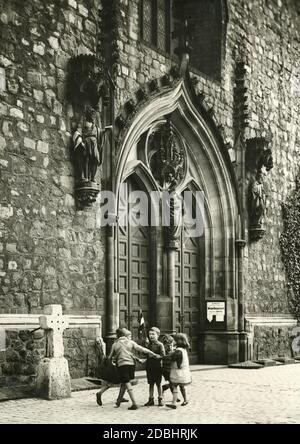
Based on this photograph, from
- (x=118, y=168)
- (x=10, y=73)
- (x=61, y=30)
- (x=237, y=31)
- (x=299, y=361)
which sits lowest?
(x=299, y=361)

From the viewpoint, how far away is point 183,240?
1530 centimetres

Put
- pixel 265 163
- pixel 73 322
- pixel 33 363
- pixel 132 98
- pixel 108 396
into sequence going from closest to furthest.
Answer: pixel 108 396 < pixel 33 363 < pixel 73 322 < pixel 132 98 < pixel 265 163

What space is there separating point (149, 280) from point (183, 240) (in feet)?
4.50

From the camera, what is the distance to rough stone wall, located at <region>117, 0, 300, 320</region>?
16406 mm

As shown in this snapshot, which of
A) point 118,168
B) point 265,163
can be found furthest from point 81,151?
point 265,163

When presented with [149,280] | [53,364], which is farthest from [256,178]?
[53,364]

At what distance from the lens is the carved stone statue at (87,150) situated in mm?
11781

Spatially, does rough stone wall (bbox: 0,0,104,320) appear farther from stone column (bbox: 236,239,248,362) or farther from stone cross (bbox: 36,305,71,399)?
stone column (bbox: 236,239,248,362)

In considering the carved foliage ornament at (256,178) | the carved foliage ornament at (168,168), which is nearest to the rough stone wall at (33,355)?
the carved foliage ornament at (168,168)

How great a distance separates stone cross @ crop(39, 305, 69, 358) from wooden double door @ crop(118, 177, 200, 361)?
11.3ft

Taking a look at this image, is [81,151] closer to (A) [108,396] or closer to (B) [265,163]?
(A) [108,396]

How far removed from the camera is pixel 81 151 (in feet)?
38.7

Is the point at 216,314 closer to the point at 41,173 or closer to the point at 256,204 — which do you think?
the point at 256,204
